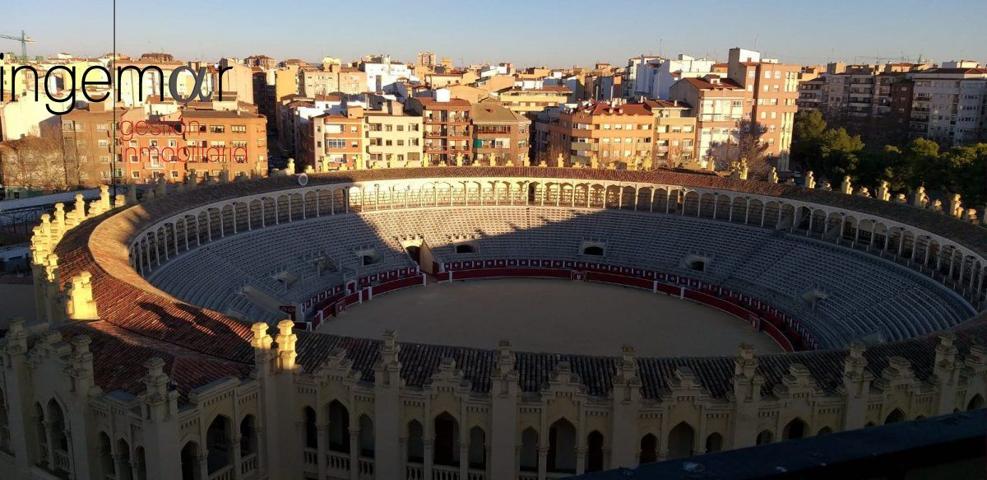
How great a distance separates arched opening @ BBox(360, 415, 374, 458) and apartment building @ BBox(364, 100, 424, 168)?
234 feet

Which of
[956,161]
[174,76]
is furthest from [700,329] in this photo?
[174,76]

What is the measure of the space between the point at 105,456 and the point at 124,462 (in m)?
0.90

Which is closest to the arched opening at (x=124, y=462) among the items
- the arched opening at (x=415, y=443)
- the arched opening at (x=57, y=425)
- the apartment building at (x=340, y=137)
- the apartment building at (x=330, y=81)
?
the arched opening at (x=57, y=425)

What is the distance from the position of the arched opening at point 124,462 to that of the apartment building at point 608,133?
76.4 metres

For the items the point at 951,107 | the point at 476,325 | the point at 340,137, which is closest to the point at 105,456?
the point at 476,325

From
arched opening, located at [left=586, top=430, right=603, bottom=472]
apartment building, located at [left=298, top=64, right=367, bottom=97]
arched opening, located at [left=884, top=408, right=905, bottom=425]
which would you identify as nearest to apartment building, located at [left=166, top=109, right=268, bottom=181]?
apartment building, located at [left=298, top=64, right=367, bottom=97]

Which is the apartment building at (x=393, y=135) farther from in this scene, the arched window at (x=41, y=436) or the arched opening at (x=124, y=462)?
the arched opening at (x=124, y=462)

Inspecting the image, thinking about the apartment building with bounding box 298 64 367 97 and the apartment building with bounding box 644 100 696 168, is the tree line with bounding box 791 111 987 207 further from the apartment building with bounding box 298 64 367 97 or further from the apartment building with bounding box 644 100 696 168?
the apartment building with bounding box 298 64 367 97

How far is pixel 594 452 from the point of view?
70.3ft

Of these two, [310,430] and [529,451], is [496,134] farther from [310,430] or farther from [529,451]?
[529,451]

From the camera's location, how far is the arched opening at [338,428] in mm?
22203

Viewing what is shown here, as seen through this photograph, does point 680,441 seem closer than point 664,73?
Yes

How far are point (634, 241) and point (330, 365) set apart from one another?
4121cm

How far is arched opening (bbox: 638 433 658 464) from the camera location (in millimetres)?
20875
